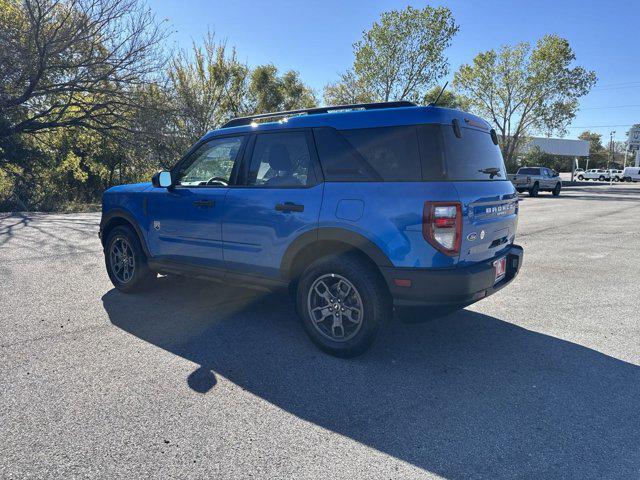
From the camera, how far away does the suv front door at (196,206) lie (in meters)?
4.25

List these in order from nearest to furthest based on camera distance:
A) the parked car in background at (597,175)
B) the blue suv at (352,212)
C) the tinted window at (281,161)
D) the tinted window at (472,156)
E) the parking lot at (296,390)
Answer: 1. the parking lot at (296,390)
2. the blue suv at (352,212)
3. the tinted window at (472,156)
4. the tinted window at (281,161)
5. the parked car in background at (597,175)

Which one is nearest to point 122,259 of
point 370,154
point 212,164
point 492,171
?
point 212,164

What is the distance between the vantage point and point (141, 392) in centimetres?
296

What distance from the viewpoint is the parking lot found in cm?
231

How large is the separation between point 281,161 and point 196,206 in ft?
3.47

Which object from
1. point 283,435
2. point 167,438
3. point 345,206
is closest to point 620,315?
point 345,206

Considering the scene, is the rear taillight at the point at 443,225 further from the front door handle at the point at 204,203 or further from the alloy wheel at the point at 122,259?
the alloy wheel at the point at 122,259

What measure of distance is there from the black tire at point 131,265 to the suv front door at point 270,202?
4.72 feet

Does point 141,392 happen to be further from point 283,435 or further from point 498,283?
point 498,283

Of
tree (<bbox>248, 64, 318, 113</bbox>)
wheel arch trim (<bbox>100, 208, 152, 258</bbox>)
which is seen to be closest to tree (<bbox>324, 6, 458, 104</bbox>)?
tree (<bbox>248, 64, 318, 113</bbox>)

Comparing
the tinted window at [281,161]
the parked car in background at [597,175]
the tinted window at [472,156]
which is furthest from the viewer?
the parked car in background at [597,175]

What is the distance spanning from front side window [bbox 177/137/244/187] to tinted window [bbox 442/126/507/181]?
1974 millimetres

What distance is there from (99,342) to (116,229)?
1.95m

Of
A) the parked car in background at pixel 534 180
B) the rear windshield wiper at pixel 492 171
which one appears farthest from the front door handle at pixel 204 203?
the parked car in background at pixel 534 180
